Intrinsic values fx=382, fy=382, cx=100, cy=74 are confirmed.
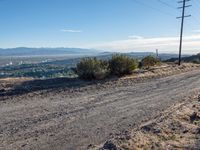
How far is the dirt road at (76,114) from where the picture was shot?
31.7 ft

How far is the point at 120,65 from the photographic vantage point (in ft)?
89.9

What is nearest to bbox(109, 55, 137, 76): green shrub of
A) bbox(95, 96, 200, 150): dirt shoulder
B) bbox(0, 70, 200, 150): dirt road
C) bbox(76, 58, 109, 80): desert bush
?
bbox(76, 58, 109, 80): desert bush

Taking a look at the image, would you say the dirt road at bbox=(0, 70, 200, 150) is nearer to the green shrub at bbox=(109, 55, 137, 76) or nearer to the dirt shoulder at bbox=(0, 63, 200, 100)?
the dirt shoulder at bbox=(0, 63, 200, 100)

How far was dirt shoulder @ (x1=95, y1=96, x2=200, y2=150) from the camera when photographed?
8.80m

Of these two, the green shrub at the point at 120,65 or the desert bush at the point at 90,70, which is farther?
the green shrub at the point at 120,65

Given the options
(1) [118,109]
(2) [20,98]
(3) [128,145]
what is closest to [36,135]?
(3) [128,145]

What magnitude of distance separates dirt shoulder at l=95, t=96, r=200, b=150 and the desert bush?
12.2m

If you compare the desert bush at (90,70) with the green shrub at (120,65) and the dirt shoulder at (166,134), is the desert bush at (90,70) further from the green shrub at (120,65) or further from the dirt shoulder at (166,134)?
the dirt shoulder at (166,134)

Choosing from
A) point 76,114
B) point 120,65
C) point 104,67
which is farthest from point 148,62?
point 76,114

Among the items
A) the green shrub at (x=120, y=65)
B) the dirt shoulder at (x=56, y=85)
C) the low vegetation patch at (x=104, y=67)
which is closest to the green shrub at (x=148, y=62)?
the low vegetation patch at (x=104, y=67)

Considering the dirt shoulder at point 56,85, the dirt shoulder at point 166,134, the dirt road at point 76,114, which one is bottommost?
the dirt shoulder at point 56,85

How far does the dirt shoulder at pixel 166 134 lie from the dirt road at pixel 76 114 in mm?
624

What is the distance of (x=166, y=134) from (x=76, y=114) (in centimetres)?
391

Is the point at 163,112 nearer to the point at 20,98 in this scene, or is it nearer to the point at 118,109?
the point at 118,109
